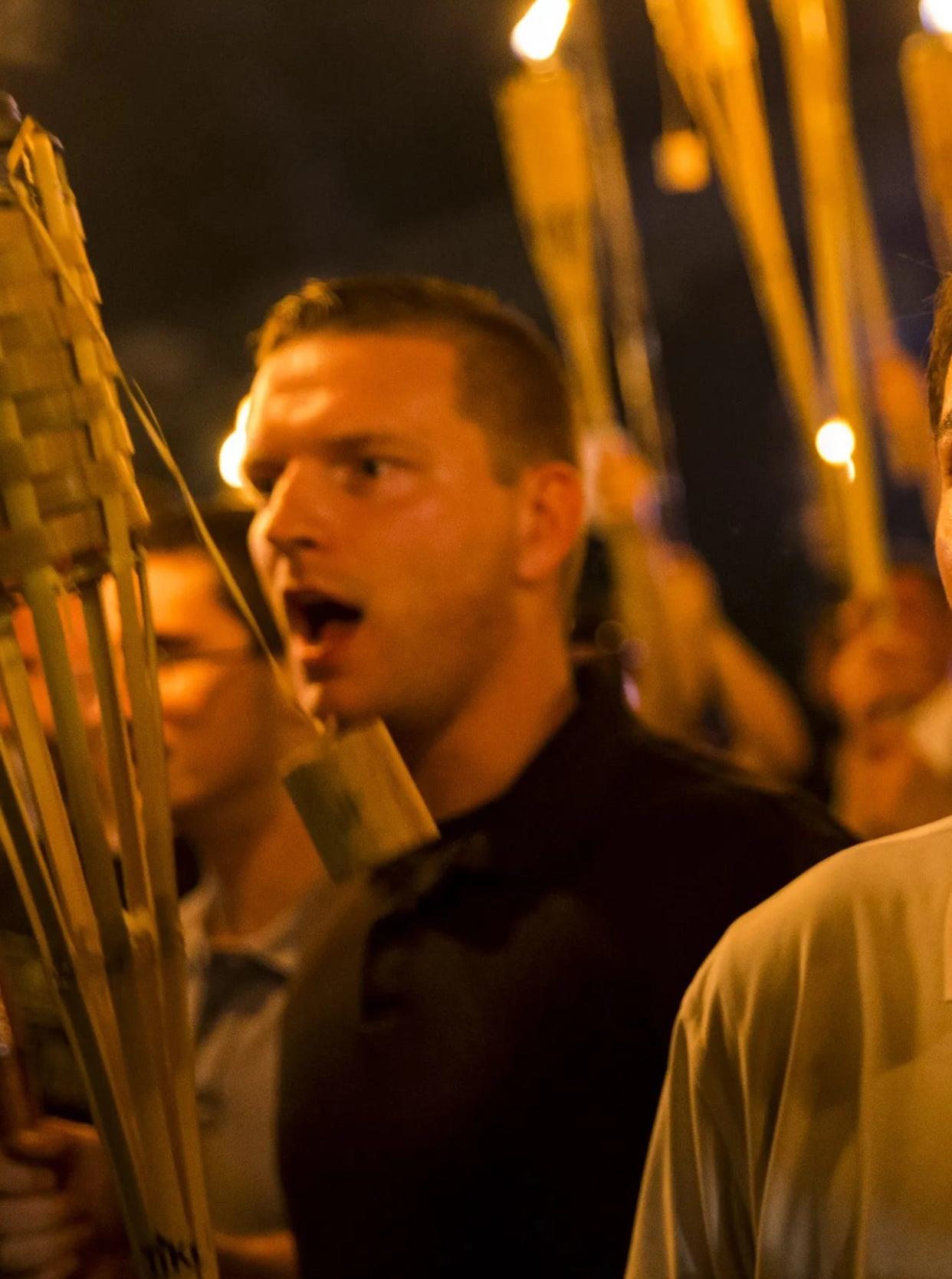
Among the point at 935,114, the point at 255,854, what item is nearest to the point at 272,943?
the point at 255,854

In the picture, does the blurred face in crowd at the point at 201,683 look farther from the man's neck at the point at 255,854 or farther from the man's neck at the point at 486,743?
the man's neck at the point at 486,743

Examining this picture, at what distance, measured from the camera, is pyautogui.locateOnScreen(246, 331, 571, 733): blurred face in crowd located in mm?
779

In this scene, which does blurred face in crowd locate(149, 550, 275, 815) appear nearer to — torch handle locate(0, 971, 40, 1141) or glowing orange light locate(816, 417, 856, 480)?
torch handle locate(0, 971, 40, 1141)

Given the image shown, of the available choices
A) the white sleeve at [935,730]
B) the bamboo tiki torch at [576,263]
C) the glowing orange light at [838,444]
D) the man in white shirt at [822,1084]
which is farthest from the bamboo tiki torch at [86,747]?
the white sleeve at [935,730]

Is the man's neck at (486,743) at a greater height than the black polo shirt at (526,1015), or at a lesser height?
greater

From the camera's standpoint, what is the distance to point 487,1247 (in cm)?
73

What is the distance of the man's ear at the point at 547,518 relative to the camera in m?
0.84

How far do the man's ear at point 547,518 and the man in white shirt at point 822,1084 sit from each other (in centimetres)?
26

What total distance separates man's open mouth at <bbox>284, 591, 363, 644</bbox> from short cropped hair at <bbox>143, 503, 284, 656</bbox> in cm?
15

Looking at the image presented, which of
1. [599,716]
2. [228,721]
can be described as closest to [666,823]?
[599,716]

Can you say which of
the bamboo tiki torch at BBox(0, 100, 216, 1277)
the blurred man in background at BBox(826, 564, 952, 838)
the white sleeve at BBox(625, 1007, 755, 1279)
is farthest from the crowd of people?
the blurred man in background at BBox(826, 564, 952, 838)

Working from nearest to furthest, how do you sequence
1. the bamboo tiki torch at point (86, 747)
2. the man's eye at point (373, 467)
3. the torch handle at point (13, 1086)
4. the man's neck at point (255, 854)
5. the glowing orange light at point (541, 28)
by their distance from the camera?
the bamboo tiki torch at point (86, 747), the torch handle at point (13, 1086), the man's eye at point (373, 467), the glowing orange light at point (541, 28), the man's neck at point (255, 854)

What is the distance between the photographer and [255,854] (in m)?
1.00

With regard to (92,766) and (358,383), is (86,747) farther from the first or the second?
(358,383)
